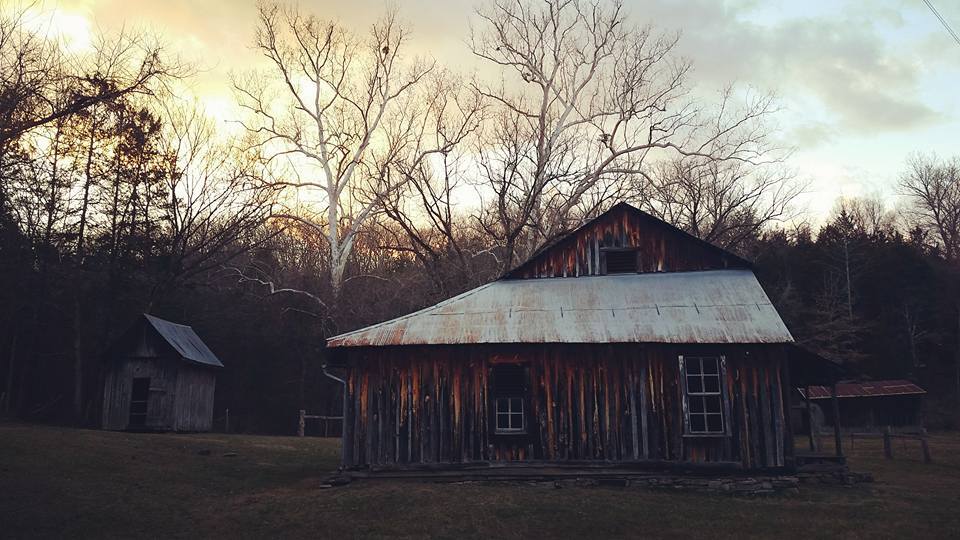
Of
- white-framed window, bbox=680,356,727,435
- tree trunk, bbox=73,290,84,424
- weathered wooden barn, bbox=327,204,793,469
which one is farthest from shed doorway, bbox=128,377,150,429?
white-framed window, bbox=680,356,727,435

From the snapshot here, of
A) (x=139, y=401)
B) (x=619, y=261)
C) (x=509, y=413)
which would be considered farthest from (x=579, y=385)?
(x=139, y=401)

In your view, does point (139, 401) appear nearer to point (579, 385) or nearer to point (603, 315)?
point (579, 385)

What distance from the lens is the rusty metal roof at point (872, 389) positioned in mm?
37688

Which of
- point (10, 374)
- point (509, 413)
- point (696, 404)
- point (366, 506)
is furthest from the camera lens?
point (10, 374)

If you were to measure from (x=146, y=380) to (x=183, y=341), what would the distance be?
2349 millimetres

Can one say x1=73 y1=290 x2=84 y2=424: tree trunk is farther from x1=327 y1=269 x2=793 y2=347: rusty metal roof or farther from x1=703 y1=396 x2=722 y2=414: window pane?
x1=703 y1=396 x2=722 y2=414: window pane

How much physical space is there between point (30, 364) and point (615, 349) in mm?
29983

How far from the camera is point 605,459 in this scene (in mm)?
17953

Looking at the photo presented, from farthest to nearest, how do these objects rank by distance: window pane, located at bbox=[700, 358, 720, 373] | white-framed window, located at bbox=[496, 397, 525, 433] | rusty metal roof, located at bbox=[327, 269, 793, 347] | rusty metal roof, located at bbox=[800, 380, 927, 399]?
rusty metal roof, located at bbox=[800, 380, 927, 399] < white-framed window, located at bbox=[496, 397, 525, 433] < window pane, located at bbox=[700, 358, 720, 373] < rusty metal roof, located at bbox=[327, 269, 793, 347]

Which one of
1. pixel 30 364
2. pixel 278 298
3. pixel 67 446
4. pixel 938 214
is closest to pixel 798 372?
pixel 67 446

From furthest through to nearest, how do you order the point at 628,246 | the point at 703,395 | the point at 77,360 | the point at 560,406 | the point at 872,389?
the point at 872,389, the point at 77,360, the point at 628,246, the point at 560,406, the point at 703,395

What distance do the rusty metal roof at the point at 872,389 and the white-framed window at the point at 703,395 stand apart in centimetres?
2383

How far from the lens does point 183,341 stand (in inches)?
1211

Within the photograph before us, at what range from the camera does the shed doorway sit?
94.1 ft
